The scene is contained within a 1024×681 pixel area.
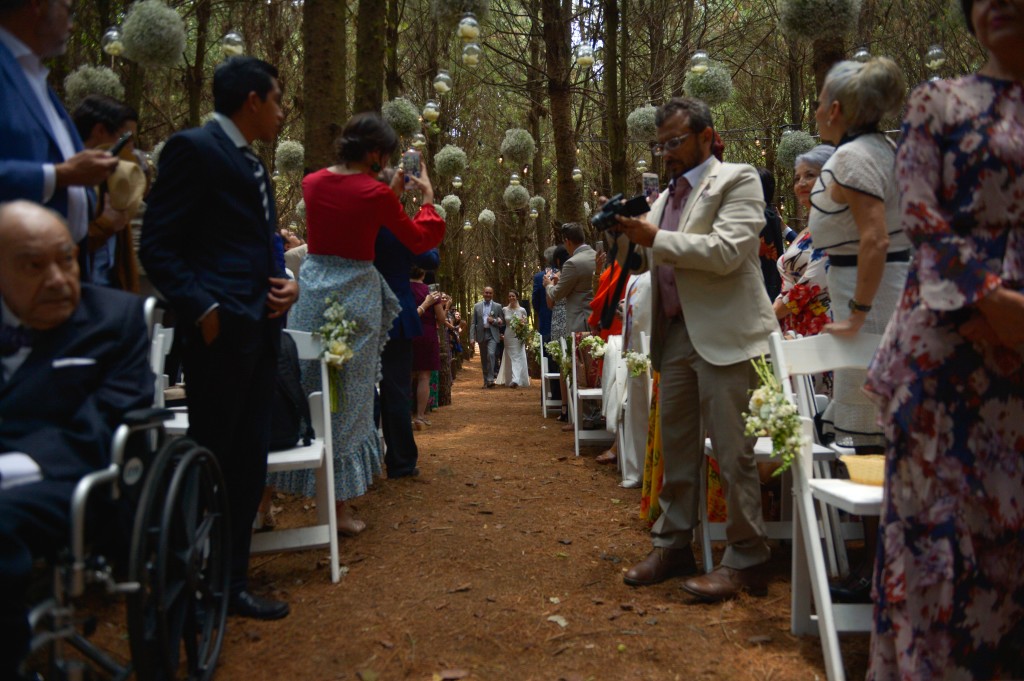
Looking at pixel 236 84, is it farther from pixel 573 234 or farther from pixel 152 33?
pixel 573 234

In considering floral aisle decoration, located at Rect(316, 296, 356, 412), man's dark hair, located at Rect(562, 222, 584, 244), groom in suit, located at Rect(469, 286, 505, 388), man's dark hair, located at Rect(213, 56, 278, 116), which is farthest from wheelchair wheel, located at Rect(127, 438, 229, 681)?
groom in suit, located at Rect(469, 286, 505, 388)

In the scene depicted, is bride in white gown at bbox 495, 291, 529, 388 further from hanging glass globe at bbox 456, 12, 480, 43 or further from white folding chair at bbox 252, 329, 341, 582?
white folding chair at bbox 252, 329, 341, 582

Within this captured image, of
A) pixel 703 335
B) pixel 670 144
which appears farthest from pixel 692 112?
pixel 703 335

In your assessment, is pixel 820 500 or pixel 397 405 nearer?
pixel 820 500

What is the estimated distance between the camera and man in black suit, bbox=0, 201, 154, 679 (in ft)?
7.34

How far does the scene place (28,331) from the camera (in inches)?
99.3

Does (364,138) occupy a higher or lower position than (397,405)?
higher

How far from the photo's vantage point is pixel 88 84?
298 inches

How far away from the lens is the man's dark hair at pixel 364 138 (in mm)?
4895

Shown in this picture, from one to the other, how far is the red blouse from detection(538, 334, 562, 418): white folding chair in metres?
6.22

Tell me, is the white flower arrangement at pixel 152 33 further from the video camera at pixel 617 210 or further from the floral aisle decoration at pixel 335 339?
the video camera at pixel 617 210

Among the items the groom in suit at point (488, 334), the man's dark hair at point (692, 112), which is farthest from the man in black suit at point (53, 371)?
the groom in suit at point (488, 334)

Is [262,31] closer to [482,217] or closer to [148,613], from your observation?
[482,217]

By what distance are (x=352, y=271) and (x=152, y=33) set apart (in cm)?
334
